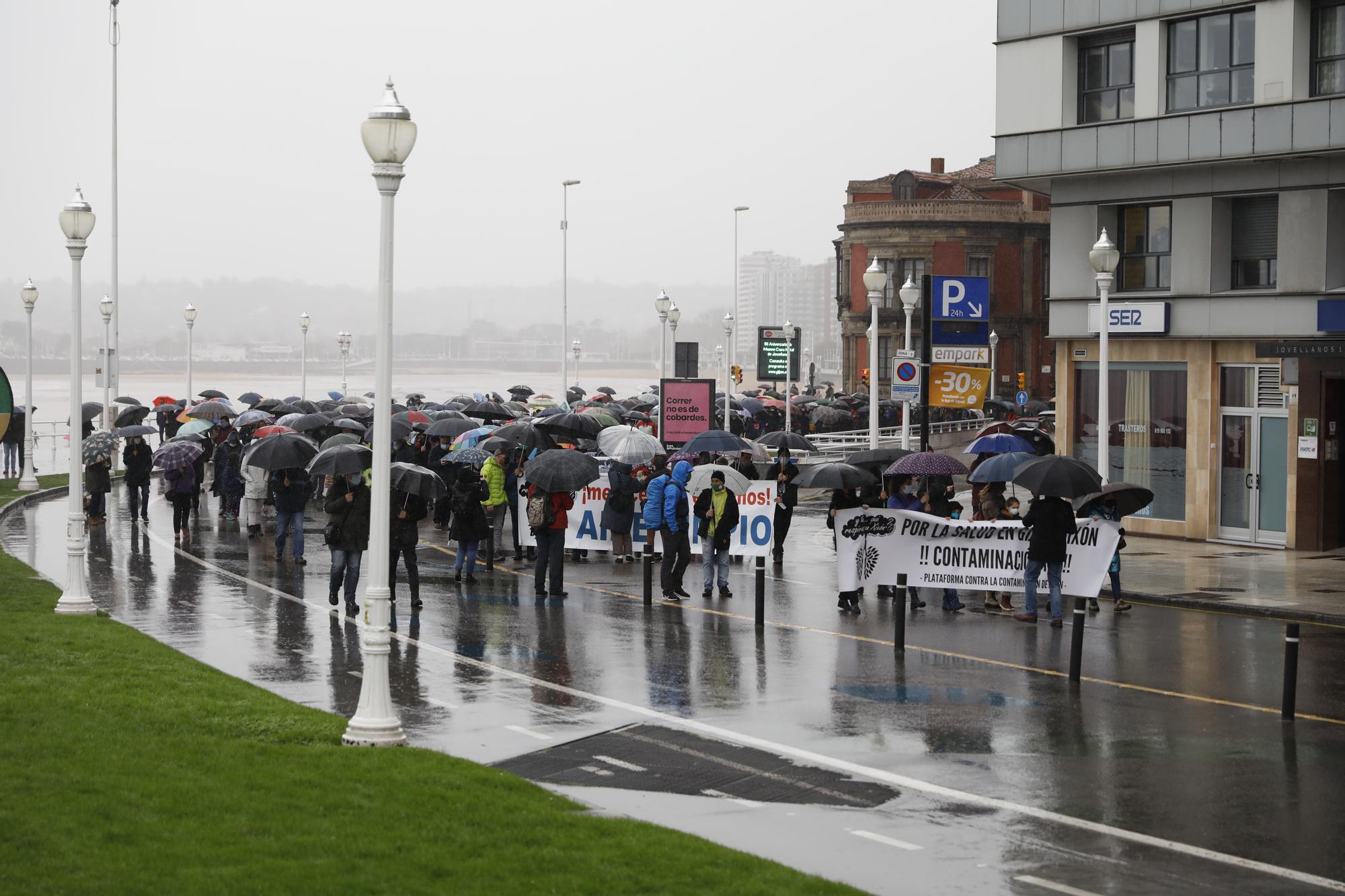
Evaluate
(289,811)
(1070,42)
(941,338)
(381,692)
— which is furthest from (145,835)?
(1070,42)

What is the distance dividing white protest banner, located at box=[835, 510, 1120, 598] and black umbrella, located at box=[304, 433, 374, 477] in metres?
6.36

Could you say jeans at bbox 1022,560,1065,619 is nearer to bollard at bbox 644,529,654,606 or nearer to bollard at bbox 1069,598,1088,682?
bollard at bbox 1069,598,1088,682

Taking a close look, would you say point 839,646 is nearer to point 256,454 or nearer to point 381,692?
point 381,692

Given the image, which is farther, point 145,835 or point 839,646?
point 839,646

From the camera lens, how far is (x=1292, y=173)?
2836 centimetres

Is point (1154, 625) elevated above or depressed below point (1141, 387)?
below

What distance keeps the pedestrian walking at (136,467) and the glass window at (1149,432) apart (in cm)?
1841

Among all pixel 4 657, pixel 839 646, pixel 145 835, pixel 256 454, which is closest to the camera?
pixel 145 835

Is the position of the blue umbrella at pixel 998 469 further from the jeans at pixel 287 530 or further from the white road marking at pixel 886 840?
the white road marking at pixel 886 840

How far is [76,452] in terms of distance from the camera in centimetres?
1897

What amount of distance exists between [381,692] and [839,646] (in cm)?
721

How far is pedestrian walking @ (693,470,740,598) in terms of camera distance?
21.7 m

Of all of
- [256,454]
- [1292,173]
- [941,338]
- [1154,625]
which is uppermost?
[1292,173]

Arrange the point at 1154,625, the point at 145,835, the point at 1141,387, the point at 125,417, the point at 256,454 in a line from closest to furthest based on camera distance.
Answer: the point at 145,835 → the point at 1154,625 → the point at 256,454 → the point at 1141,387 → the point at 125,417
